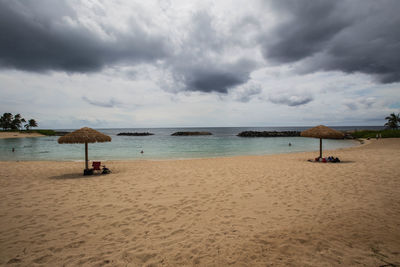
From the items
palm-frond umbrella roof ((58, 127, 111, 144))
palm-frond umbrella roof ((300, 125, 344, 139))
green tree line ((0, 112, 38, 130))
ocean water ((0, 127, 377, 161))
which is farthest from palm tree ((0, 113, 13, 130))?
palm-frond umbrella roof ((300, 125, 344, 139))

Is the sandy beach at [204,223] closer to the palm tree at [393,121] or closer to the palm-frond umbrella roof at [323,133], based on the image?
the palm-frond umbrella roof at [323,133]

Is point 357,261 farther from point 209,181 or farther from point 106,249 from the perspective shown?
point 209,181

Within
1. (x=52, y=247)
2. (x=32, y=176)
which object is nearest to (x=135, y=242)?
(x=52, y=247)

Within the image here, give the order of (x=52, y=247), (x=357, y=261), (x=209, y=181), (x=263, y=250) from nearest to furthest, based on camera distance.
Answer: (x=357, y=261)
(x=263, y=250)
(x=52, y=247)
(x=209, y=181)

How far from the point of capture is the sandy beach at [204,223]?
10.9 feet

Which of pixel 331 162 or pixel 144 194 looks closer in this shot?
pixel 144 194

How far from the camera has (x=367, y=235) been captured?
12.7 ft

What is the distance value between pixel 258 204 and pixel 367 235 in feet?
8.19

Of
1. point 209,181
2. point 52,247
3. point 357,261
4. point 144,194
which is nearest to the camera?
point 357,261

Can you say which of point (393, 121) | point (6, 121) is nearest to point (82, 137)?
point (393, 121)

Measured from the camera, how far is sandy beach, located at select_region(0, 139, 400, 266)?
333cm

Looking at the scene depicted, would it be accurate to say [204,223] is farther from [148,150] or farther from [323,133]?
[148,150]

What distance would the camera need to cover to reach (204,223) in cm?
463

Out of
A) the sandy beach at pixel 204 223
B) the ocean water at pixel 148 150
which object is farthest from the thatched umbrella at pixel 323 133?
the ocean water at pixel 148 150
